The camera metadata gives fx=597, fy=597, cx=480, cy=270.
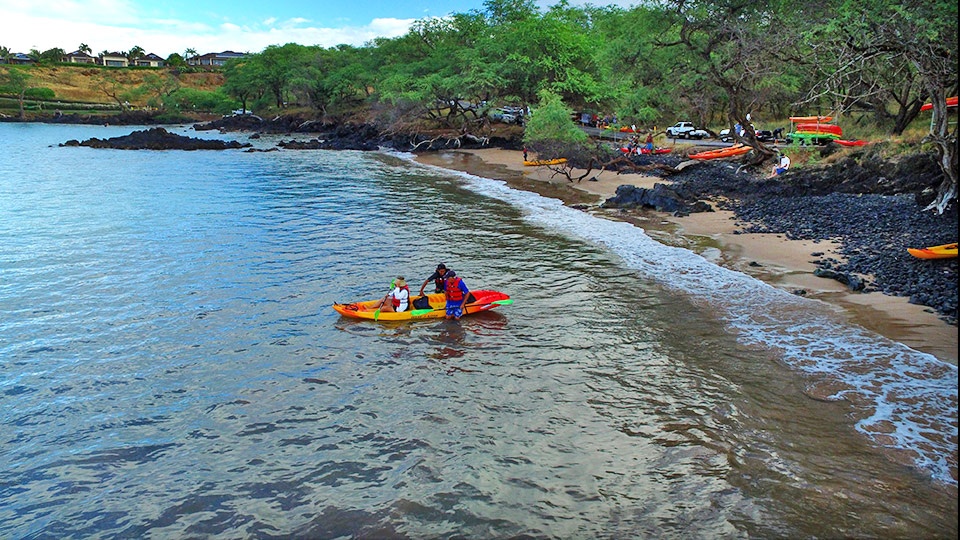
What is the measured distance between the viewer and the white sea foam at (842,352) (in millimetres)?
8508

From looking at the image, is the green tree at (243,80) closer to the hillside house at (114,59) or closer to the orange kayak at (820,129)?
the hillside house at (114,59)

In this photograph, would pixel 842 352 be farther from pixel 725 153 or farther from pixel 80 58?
pixel 80 58

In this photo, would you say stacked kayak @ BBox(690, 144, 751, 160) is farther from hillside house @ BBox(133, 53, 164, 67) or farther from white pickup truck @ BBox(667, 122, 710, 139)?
hillside house @ BBox(133, 53, 164, 67)

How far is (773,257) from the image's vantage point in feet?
55.9

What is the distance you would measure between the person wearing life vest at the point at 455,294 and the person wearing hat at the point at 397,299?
936mm

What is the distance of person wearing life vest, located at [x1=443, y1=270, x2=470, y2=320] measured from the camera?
44.6ft

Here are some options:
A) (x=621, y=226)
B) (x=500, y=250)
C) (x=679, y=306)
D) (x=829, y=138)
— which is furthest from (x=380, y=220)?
(x=829, y=138)

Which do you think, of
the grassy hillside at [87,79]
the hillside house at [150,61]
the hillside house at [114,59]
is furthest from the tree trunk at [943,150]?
the hillside house at [114,59]

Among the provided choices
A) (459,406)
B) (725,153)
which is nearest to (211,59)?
(725,153)

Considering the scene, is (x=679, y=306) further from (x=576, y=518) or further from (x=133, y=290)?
(x=133, y=290)

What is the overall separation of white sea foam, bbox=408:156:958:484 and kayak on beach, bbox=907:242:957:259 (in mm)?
3309

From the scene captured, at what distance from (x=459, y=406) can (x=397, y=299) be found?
4.30 m

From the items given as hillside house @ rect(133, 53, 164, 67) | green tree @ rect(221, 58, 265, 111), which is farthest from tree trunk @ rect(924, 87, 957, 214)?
hillside house @ rect(133, 53, 164, 67)

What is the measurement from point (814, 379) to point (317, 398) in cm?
844
